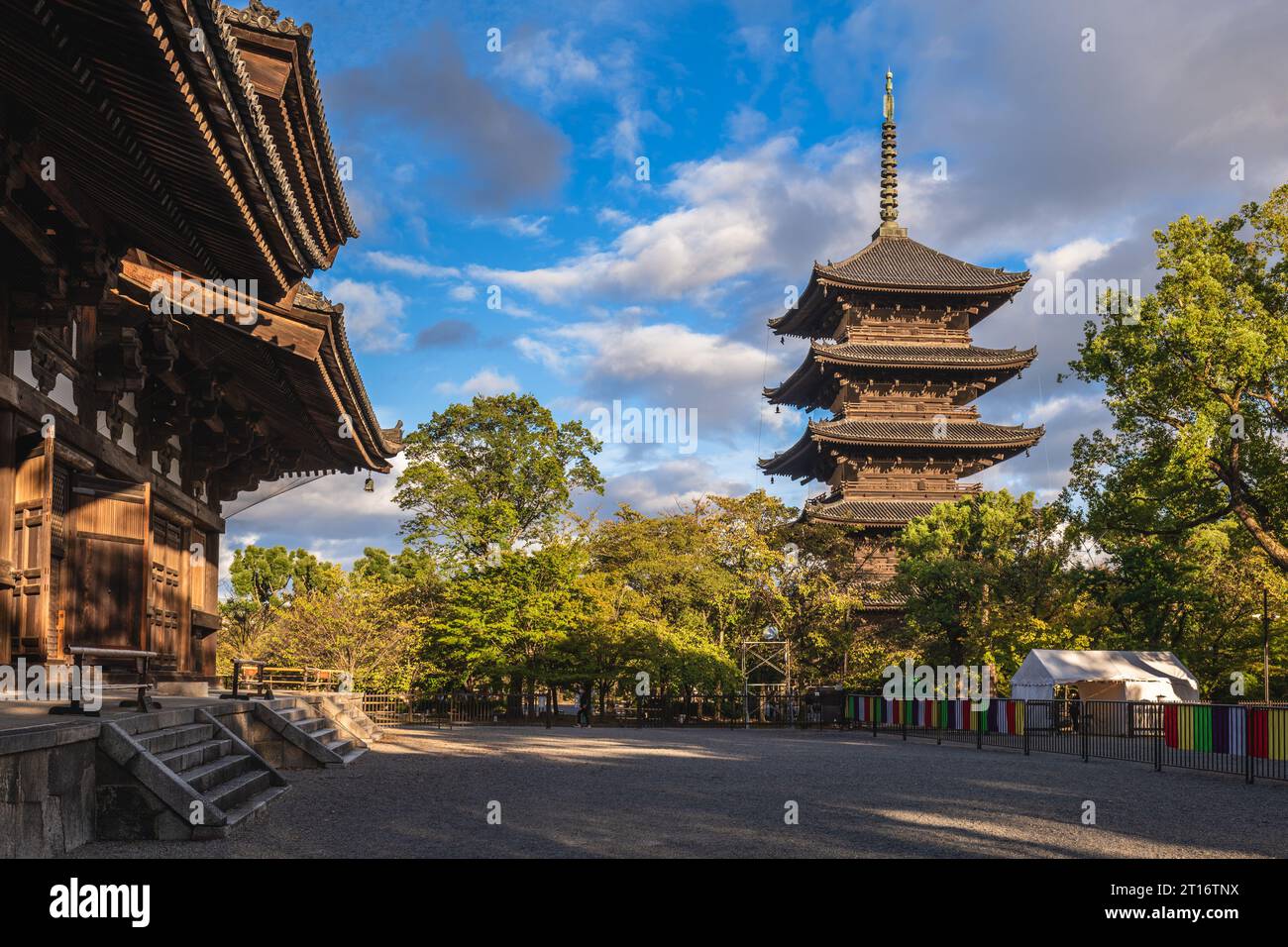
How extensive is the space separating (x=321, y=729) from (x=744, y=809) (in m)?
9.27

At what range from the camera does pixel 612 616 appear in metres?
40.3

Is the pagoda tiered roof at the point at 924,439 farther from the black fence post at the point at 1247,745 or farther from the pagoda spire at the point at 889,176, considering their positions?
the black fence post at the point at 1247,745

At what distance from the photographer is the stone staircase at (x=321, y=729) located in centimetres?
1622

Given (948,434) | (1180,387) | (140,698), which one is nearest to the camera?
(140,698)

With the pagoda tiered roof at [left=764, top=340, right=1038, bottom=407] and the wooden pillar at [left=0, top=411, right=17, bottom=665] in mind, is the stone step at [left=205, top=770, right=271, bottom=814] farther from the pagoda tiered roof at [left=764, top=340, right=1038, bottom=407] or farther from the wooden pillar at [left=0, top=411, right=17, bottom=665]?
the pagoda tiered roof at [left=764, top=340, right=1038, bottom=407]

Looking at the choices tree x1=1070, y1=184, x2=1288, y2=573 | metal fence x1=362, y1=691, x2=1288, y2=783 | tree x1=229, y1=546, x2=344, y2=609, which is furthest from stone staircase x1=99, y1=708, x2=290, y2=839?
tree x1=229, y1=546, x2=344, y2=609

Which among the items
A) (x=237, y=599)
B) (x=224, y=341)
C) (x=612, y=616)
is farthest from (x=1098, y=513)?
(x=237, y=599)

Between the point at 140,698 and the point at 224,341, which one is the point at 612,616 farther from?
the point at 140,698

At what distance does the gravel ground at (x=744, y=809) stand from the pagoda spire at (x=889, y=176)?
42.9 meters

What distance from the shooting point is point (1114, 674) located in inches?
1271

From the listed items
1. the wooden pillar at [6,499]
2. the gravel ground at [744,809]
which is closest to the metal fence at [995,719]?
the gravel ground at [744,809]

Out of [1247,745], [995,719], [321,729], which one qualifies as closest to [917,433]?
[995,719]

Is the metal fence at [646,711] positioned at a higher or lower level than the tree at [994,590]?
lower
